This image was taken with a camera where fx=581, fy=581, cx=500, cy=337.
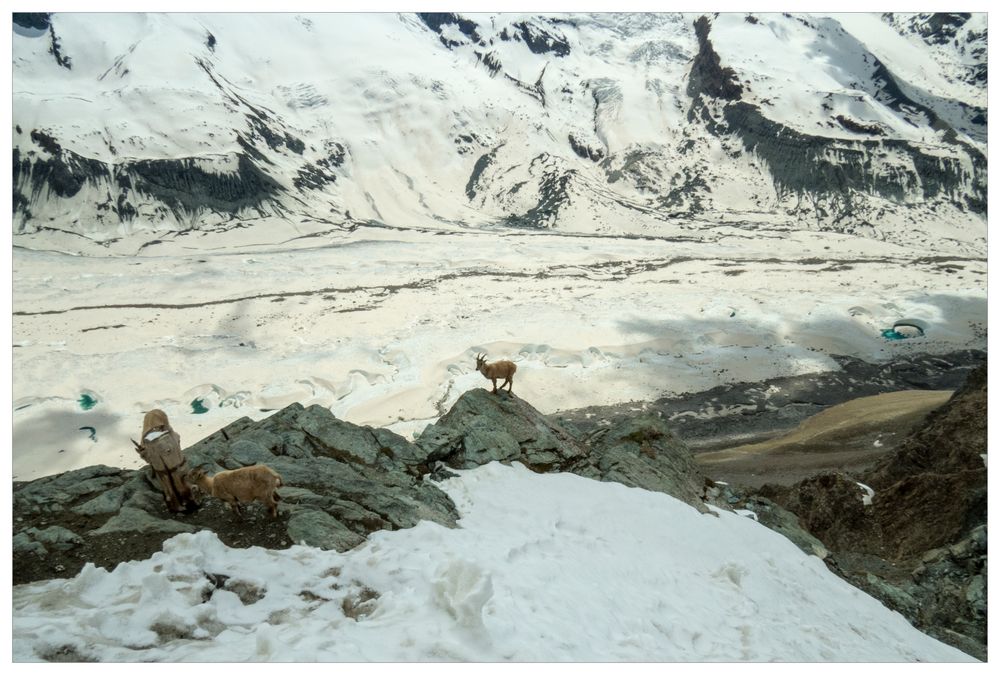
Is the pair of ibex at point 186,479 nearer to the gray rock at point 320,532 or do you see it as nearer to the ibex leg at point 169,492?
the ibex leg at point 169,492

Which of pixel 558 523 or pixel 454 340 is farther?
pixel 454 340

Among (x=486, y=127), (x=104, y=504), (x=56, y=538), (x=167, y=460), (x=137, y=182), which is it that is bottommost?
(x=137, y=182)

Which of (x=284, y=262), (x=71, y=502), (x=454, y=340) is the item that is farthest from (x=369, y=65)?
(x=71, y=502)

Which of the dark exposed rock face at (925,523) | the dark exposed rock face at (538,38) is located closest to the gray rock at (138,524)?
the dark exposed rock face at (925,523)

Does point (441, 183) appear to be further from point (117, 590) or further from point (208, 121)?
point (117, 590)

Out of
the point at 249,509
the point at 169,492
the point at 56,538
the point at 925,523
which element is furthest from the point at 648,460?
the point at 56,538

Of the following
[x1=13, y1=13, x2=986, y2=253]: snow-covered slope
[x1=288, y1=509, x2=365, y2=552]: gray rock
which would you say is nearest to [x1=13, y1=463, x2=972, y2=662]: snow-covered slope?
[x1=288, y1=509, x2=365, y2=552]: gray rock

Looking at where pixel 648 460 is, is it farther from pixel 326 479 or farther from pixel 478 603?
pixel 478 603
